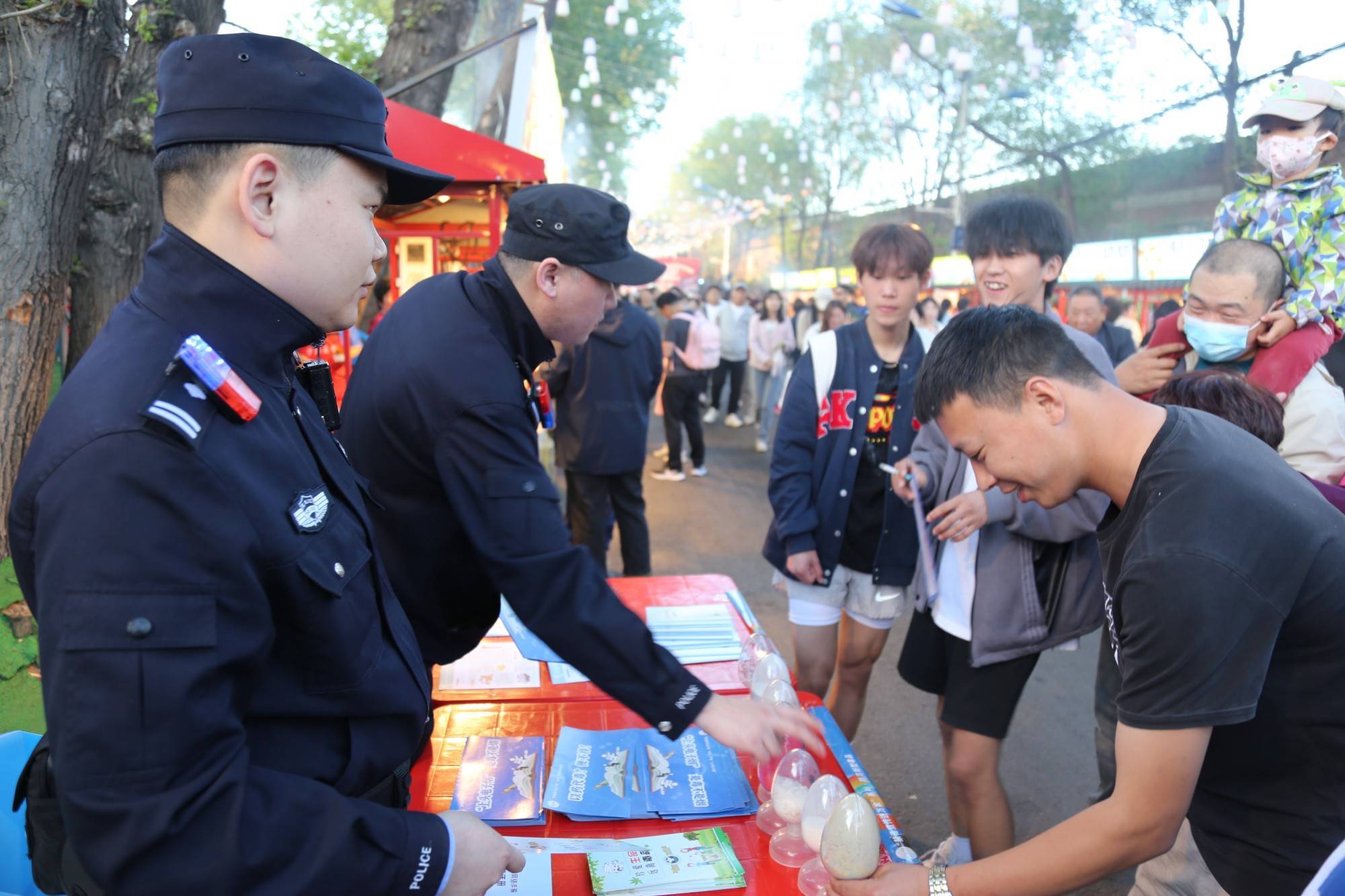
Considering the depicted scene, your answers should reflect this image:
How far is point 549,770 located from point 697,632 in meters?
0.85

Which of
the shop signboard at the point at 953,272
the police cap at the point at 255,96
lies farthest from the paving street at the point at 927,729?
the shop signboard at the point at 953,272

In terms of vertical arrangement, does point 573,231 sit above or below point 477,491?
above

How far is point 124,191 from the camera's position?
123 inches

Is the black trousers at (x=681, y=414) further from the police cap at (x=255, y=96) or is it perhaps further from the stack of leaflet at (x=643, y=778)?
the police cap at (x=255, y=96)

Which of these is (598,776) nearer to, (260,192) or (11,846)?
(11,846)

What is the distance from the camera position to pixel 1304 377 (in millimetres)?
2680

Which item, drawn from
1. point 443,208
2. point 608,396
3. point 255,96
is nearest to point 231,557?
point 255,96

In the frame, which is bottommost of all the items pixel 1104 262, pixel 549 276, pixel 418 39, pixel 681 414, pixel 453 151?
pixel 681 414

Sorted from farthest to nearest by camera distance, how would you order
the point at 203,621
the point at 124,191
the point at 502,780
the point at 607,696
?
the point at 124,191
the point at 607,696
the point at 502,780
the point at 203,621

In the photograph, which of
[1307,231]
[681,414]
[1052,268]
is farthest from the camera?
[681,414]

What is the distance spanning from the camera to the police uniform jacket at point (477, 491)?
5.27ft

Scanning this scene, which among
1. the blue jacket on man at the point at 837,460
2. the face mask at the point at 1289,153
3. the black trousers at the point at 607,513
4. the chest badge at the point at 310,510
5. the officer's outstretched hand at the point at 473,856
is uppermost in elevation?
the face mask at the point at 1289,153

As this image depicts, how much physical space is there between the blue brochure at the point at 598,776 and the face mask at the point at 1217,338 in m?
2.16

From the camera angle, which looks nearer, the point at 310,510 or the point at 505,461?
the point at 310,510
